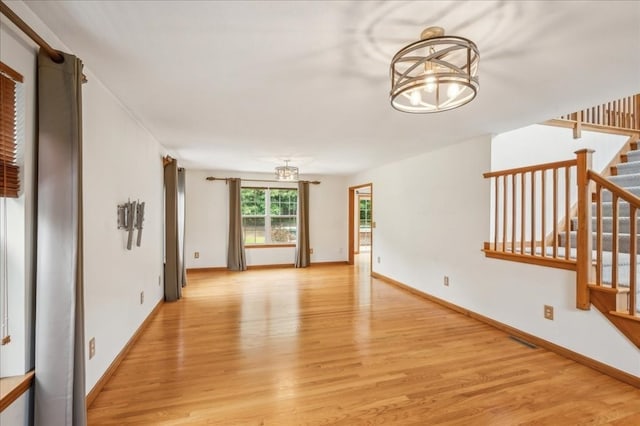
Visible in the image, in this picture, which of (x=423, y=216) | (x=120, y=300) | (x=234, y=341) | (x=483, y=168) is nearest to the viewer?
(x=120, y=300)

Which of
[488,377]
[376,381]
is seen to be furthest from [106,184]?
[488,377]

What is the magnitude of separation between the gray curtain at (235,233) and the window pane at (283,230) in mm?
875

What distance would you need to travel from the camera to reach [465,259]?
403 centimetres

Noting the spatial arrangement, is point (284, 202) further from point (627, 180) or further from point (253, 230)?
point (627, 180)

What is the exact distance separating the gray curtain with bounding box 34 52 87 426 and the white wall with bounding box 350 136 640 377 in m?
3.77

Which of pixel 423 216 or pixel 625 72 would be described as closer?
pixel 625 72

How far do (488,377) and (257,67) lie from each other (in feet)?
9.63

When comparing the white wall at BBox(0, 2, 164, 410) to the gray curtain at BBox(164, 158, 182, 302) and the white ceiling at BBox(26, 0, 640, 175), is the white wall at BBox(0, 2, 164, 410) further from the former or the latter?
the gray curtain at BBox(164, 158, 182, 302)

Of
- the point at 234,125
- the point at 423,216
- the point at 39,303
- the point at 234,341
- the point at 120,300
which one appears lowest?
the point at 234,341

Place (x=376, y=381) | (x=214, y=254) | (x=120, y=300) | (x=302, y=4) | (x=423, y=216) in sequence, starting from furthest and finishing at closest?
(x=214, y=254) → (x=423, y=216) → (x=120, y=300) → (x=376, y=381) → (x=302, y=4)

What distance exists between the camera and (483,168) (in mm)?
3773

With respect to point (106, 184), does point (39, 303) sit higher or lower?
lower

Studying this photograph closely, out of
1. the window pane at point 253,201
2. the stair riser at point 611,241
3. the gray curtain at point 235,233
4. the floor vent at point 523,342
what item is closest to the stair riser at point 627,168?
the stair riser at point 611,241

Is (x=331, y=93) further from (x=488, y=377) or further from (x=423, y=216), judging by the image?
(x=423, y=216)
